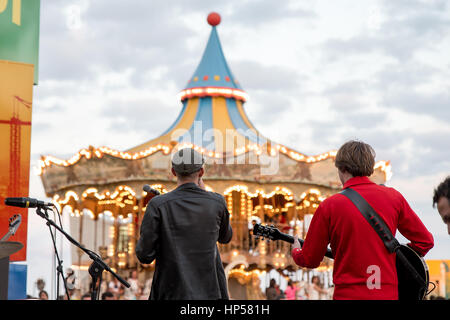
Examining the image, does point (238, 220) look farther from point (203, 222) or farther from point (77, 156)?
point (203, 222)

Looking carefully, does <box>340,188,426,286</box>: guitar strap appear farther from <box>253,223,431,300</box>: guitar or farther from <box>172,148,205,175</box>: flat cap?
<box>172,148,205,175</box>: flat cap

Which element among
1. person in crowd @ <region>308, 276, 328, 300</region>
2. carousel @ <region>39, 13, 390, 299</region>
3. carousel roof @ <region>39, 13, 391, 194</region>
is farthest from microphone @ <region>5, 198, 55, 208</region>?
person in crowd @ <region>308, 276, 328, 300</region>

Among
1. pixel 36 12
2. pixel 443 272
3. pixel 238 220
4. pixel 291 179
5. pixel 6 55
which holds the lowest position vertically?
pixel 443 272

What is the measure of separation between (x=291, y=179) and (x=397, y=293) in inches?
519

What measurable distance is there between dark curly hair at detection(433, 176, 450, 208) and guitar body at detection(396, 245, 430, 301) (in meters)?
0.46

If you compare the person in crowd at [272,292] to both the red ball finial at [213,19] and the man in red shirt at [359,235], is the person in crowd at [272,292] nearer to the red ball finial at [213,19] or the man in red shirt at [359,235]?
the red ball finial at [213,19]

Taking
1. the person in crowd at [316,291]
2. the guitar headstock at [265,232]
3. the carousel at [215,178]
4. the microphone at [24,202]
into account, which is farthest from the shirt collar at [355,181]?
the person in crowd at [316,291]

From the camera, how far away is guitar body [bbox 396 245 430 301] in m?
3.45

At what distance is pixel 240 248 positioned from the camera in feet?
55.6

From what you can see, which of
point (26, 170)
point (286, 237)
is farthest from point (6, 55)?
point (286, 237)

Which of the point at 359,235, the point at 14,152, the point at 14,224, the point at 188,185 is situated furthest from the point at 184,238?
the point at 14,152

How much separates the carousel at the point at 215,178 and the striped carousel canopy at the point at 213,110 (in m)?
0.03

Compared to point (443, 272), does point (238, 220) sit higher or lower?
higher

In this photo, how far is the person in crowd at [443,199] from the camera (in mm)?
3004
